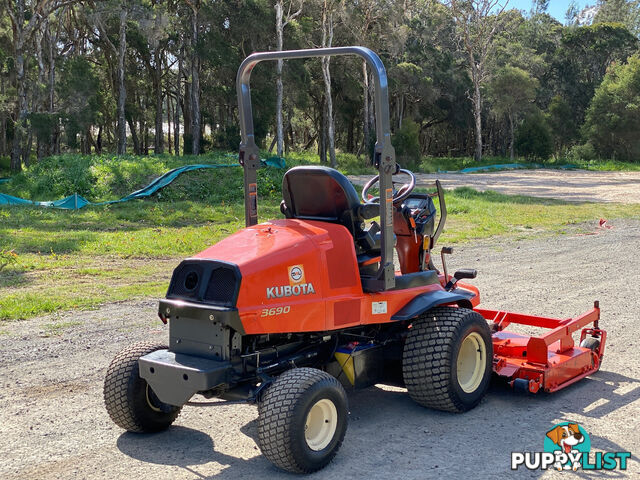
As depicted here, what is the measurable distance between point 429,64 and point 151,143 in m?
27.9

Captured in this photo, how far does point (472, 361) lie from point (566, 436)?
0.91m

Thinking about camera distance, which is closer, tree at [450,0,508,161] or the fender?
the fender

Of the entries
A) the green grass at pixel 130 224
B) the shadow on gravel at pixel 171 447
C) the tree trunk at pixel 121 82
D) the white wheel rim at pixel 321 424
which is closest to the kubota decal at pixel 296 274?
the white wheel rim at pixel 321 424

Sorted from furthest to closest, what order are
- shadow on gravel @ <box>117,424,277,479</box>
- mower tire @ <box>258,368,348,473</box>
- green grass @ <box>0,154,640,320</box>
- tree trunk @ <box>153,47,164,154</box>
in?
tree trunk @ <box>153,47,164,154</box> → green grass @ <box>0,154,640,320</box> → shadow on gravel @ <box>117,424,277,479</box> → mower tire @ <box>258,368,348,473</box>

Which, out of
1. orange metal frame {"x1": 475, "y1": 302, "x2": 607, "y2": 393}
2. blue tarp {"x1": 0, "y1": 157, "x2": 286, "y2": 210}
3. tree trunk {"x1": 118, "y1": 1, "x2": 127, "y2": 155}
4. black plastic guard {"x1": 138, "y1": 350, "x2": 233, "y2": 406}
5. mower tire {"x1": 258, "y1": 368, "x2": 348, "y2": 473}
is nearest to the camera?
mower tire {"x1": 258, "y1": 368, "x2": 348, "y2": 473}

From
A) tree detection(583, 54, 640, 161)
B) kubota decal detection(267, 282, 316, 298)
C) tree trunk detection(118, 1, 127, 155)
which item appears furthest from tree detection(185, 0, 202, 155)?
kubota decal detection(267, 282, 316, 298)

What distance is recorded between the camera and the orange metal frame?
588cm

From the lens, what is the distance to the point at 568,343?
6.44 metres

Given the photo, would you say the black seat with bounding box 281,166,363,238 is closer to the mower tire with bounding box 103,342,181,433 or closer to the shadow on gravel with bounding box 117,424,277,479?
the mower tire with bounding box 103,342,181,433

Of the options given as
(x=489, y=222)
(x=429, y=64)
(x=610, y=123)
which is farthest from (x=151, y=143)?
(x=489, y=222)

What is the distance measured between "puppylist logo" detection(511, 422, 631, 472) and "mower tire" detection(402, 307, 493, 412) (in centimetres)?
69

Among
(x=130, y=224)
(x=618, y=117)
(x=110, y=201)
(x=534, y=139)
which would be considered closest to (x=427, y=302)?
(x=130, y=224)

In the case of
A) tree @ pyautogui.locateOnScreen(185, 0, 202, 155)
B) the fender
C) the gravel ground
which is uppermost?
tree @ pyautogui.locateOnScreen(185, 0, 202, 155)

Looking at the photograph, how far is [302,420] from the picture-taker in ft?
14.3
